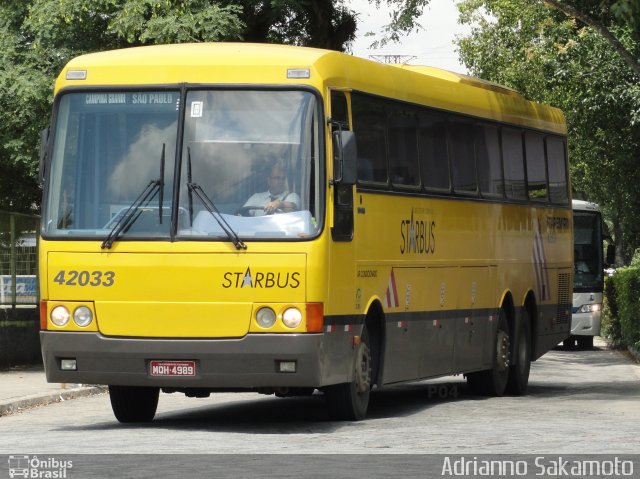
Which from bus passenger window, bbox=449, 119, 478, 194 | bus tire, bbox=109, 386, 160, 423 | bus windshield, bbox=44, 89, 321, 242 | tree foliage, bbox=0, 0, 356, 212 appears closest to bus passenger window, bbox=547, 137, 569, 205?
bus passenger window, bbox=449, 119, 478, 194

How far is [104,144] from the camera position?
14609 millimetres

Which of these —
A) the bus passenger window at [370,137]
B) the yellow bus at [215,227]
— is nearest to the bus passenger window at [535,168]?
the bus passenger window at [370,137]

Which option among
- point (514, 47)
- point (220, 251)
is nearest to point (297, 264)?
point (220, 251)

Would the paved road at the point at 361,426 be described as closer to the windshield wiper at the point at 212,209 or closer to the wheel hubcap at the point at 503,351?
the wheel hubcap at the point at 503,351

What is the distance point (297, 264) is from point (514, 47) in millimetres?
41985

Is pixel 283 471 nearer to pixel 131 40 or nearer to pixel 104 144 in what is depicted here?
pixel 104 144

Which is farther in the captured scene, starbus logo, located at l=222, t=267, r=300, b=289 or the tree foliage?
the tree foliage

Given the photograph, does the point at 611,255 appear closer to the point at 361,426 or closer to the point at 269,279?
the point at 361,426

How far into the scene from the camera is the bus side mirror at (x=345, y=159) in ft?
47.1

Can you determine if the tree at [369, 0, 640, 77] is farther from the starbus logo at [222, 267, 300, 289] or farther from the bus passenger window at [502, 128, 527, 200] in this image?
the starbus logo at [222, 267, 300, 289]

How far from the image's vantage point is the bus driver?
14.2m

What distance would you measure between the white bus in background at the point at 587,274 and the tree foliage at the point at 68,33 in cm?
1425

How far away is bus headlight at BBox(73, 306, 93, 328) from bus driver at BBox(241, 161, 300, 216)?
5.33ft

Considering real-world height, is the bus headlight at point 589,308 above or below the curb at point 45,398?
above
